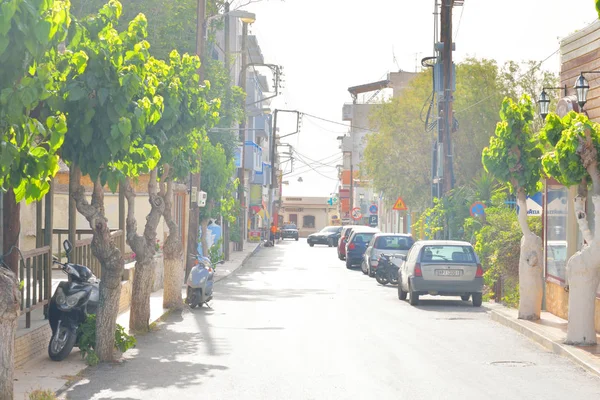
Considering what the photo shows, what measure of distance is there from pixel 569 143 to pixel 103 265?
21.5 feet

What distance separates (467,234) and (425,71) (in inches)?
861

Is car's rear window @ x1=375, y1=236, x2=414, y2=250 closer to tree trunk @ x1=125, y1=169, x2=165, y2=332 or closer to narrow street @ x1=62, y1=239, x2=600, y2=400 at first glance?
narrow street @ x1=62, y1=239, x2=600, y2=400

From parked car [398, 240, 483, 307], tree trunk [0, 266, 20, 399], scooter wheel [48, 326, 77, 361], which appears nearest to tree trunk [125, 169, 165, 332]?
scooter wheel [48, 326, 77, 361]

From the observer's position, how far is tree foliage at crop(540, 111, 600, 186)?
15.2m

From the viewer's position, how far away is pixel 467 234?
33.0 m

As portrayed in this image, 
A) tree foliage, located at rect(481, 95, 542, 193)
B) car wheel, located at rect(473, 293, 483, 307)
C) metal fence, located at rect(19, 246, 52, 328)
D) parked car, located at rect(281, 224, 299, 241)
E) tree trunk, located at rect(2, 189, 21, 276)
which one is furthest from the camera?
parked car, located at rect(281, 224, 299, 241)

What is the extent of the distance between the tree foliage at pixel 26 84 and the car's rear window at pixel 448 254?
1646cm

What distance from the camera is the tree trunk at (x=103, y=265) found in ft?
44.0

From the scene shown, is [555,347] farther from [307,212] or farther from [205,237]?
[307,212]

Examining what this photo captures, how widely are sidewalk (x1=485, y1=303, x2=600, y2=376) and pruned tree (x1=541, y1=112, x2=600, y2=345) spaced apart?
13.5 inches

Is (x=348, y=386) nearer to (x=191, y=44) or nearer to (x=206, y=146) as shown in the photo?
(x=191, y=44)

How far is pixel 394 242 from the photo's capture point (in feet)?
123

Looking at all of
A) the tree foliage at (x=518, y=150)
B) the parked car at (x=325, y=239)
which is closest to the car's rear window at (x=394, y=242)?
the tree foliage at (x=518, y=150)

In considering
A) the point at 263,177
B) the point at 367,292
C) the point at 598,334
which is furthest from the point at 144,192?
the point at 263,177
